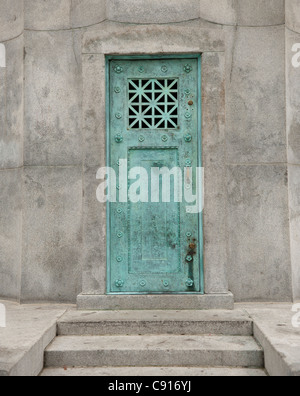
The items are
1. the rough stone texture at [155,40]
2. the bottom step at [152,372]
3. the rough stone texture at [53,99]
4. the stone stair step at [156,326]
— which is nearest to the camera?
the bottom step at [152,372]

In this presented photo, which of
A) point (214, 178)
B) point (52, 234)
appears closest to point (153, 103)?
point (214, 178)

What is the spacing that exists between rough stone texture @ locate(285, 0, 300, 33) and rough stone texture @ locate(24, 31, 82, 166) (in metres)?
2.61

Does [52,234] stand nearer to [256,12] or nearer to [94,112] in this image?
[94,112]

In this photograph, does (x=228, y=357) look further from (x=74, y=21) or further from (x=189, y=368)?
(x=74, y=21)

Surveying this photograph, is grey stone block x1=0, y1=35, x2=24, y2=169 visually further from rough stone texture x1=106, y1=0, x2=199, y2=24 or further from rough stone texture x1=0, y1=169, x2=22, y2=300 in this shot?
rough stone texture x1=106, y1=0, x2=199, y2=24

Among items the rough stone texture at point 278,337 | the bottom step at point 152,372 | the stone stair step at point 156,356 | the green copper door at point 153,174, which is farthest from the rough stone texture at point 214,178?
the bottom step at point 152,372

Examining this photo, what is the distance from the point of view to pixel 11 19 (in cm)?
603

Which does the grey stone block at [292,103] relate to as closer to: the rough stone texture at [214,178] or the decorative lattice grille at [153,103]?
the rough stone texture at [214,178]

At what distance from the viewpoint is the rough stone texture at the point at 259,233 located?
5605 mm

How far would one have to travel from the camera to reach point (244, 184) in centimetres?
566

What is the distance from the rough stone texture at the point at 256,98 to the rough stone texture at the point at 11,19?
2.70 m

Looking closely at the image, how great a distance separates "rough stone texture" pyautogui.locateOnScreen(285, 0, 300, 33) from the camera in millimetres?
5762

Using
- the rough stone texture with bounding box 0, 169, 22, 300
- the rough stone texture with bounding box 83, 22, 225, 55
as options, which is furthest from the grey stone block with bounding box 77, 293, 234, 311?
the rough stone texture with bounding box 83, 22, 225, 55

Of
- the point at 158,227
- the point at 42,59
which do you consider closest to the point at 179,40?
the point at 42,59
